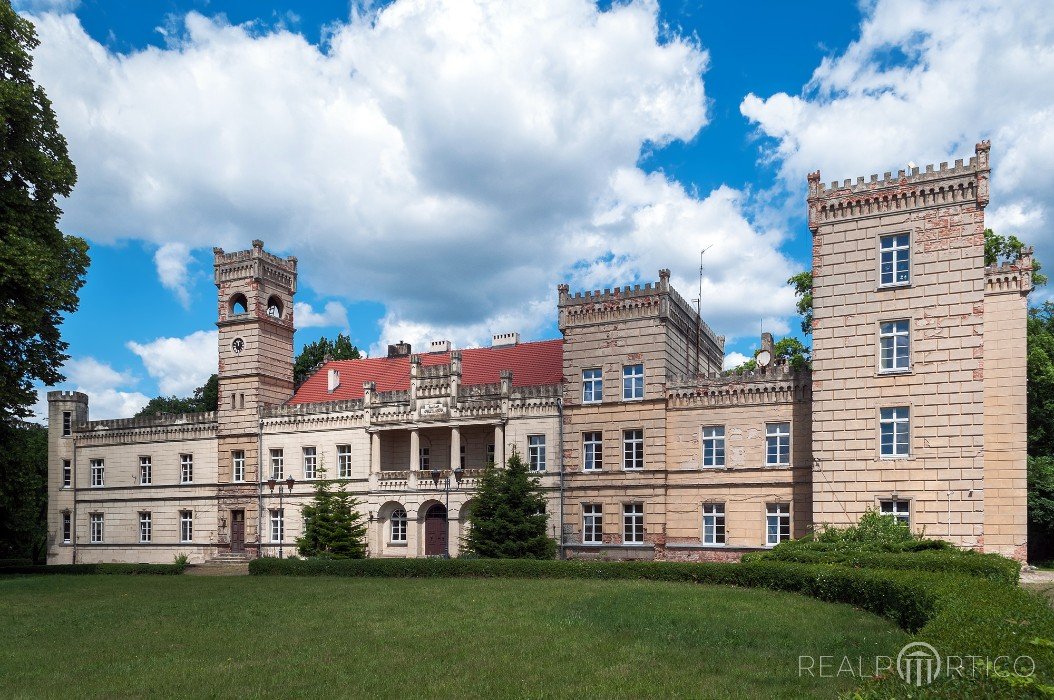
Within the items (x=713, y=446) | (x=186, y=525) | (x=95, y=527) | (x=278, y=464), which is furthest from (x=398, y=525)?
(x=95, y=527)

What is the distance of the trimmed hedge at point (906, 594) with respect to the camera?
835 centimetres

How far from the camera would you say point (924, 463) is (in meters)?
31.3

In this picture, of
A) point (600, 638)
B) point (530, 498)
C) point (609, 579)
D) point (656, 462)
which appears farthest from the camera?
point (656, 462)

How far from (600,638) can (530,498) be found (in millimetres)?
18253

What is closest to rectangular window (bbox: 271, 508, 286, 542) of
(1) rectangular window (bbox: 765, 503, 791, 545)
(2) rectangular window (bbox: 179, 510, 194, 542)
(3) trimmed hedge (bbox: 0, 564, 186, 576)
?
(3) trimmed hedge (bbox: 0, 564, 186, 576)

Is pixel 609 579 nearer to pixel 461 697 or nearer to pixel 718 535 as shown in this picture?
pixel 718 535

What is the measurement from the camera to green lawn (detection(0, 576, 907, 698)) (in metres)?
13.4

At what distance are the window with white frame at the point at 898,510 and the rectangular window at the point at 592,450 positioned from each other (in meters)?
12.2

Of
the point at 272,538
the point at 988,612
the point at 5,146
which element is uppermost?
the point at 5,146

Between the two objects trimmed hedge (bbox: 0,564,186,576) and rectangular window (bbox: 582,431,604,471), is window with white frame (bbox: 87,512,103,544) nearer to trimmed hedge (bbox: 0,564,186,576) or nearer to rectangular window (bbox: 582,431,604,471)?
trimmed hedge (bbox: 0,564,186,576)

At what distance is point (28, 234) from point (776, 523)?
3050 centimetres

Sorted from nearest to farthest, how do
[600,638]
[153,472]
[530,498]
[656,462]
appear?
[600,638] → [530,498] → [656,462] → [153,472]

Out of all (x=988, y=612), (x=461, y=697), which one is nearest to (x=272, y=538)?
(x=461, y=697)

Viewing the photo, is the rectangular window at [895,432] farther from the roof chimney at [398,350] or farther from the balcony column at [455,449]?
the roof chimney at [398,350]
